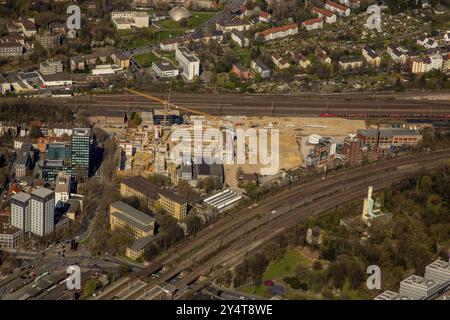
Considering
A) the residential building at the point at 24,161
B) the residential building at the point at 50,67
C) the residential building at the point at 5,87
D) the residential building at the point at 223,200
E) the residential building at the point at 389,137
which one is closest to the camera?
the residential building at the point at 223,200

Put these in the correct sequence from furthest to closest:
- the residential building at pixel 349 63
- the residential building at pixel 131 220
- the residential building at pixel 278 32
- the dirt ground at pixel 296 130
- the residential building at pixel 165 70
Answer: the residential building at pixel 278 32, the residential building at pixel 349 63, the residential building at pixel 165 70, the dirt ground at pixel 296 130, the residential building at pixel 131 220

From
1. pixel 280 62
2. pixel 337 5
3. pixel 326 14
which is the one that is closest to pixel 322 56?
pixel 280 62

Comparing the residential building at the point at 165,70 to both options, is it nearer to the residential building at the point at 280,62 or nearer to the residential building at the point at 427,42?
the residential building at the point at 280,62

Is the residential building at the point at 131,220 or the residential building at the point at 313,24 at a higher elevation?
the residential building at the point at 313,24

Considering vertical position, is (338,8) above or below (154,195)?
above

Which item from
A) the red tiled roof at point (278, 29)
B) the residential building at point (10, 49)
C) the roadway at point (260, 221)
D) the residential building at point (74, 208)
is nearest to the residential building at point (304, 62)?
the red tiled roof at point (278, 29)

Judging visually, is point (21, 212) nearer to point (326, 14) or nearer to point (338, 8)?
point (326, 14)

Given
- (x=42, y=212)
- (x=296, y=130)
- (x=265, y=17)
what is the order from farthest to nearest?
(x=265, y=17) → (x=296, y=130) → (x=42, y=212)
